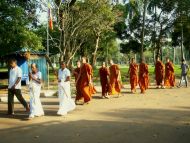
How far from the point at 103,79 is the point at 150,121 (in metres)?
9.05

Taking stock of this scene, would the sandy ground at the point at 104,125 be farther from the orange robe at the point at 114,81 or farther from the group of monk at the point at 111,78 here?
the orange robe at the point at 114,81

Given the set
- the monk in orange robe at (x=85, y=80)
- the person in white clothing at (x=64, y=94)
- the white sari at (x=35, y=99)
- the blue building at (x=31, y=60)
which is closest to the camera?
the white sari at (x=35, y=99)

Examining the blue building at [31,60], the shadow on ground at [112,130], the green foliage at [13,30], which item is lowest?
the shadow on ground at [112,130]

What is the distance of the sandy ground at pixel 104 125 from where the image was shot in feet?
31.0

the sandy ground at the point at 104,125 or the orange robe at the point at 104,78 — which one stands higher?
the orange robe at the point at 104,78

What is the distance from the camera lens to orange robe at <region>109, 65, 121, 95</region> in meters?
20.4

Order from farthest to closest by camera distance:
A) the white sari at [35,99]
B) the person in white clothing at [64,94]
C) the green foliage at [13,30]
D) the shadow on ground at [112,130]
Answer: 1. the green foliage at [13,30]
2. the person in white clothing at [64,94]
3. the white sari at [35,99]
4. the shadow on ground at [112,130]

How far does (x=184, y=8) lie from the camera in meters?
47.6

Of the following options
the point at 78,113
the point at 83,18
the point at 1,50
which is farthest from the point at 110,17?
the point at 78,113

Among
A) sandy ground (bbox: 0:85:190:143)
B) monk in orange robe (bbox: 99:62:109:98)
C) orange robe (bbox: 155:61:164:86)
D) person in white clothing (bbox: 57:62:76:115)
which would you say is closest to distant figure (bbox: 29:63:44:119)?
sandy ground (bbox: 0:85:190:143)

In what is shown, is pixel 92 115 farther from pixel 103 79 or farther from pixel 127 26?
pixel 127 26

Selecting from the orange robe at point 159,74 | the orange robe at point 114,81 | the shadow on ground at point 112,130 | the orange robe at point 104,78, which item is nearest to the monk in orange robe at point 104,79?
the orange robe at point 104,78

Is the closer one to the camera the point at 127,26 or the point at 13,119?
the point at 13,119

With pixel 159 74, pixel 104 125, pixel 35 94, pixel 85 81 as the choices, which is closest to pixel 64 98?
pixel 35 94
